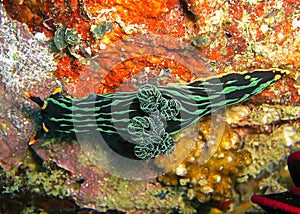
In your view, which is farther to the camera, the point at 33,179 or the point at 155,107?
the point at 33,179

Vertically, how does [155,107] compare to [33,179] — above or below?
above

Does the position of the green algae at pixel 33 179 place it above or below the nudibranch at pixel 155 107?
below

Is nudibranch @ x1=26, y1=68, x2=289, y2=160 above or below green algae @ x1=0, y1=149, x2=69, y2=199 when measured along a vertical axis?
above

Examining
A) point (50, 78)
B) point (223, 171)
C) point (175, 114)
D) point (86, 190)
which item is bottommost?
point (86, 190)

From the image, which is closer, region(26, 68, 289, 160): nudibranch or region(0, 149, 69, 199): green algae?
region(26, 68, 289, 160): nudibranch

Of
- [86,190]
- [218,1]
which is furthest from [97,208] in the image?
[218,1]

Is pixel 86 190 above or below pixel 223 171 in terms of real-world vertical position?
below

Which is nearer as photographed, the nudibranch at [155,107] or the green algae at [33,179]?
the nudibranch at [155,107]

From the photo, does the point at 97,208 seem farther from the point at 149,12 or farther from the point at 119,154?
the point at 149,12
